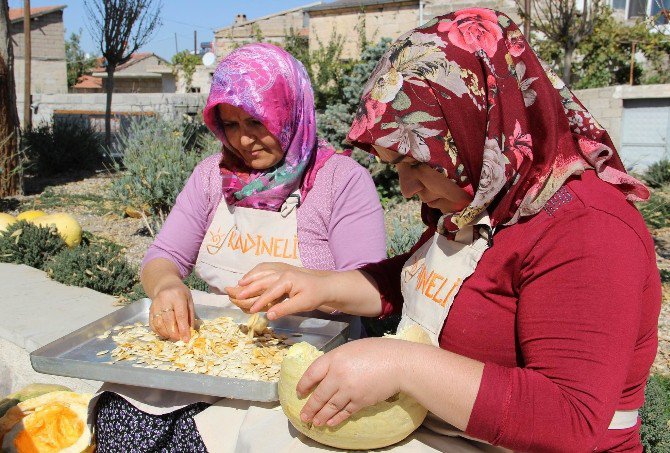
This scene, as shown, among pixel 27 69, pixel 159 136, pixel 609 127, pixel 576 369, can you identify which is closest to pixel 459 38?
pixel 576 369

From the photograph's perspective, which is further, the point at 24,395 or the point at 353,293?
the point at 24,395

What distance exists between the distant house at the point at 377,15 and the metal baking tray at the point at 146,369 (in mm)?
16671

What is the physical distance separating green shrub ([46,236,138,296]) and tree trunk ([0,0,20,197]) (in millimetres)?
4752

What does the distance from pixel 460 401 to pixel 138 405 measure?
36.9 inches

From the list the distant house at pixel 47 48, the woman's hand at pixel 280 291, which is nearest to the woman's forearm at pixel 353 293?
the woman's hand at pixel 280 291

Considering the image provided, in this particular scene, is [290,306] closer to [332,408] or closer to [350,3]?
[332,408]

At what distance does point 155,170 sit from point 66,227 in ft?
4.51

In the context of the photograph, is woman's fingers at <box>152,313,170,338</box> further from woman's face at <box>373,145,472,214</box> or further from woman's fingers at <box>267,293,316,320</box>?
woman's face at <box>373,145,472,214</box>

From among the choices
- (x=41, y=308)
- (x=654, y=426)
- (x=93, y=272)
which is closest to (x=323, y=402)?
(x=654, y=426)

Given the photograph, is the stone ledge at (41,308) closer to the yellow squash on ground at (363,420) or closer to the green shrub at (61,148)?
the yellow squash on ground at (363,420)

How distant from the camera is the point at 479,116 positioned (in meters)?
1.28

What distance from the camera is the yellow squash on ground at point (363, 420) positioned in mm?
1280

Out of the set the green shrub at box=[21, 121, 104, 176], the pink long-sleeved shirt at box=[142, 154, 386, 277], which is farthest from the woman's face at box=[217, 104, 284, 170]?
the green shrub at box=[21, 121, 104, 176]

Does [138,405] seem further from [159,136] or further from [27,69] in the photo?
[27,69]
